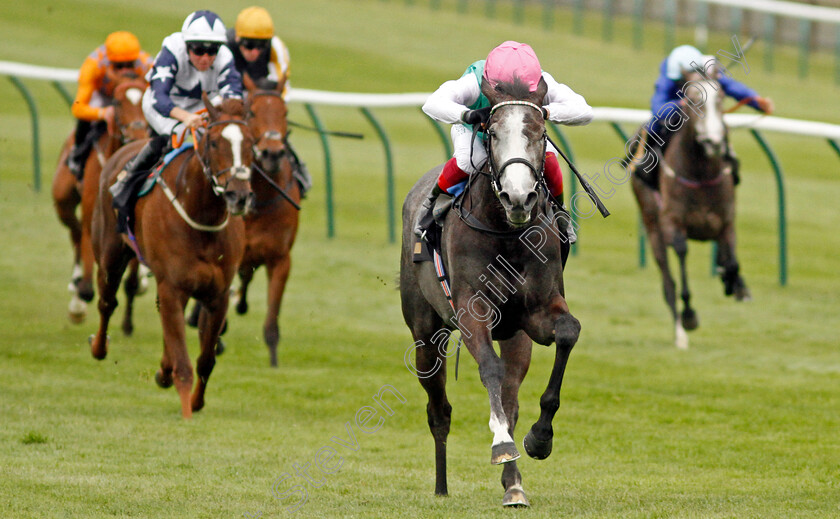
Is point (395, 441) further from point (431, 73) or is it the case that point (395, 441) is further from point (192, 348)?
point (431, 73)

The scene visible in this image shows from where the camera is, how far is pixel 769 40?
80.1 feet

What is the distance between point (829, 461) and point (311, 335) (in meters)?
4.63

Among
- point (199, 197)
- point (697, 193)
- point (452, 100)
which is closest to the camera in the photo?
point (452, 100)

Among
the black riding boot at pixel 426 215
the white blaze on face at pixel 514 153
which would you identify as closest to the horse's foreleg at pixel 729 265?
the black riding boot at pixel 426 215

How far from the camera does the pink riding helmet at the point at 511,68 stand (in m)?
5.12

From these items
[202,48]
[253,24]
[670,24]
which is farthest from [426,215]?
[670,24]

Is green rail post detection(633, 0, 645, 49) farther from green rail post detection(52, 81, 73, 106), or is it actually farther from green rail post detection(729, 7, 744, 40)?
green rail post detection(52, 81, 73, 106)

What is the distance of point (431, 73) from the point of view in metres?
23.7

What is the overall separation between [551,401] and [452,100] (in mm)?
1324

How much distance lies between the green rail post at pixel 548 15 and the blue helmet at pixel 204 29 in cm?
2012

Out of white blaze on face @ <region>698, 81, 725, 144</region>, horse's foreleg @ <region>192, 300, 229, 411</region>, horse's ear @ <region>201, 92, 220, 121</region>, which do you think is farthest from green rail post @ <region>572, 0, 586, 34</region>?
horse's ear @ <region>201, 92, 220, 121</region>

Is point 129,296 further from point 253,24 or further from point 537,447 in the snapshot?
point 537,447

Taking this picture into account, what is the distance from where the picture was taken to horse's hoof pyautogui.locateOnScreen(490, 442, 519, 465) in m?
4.91

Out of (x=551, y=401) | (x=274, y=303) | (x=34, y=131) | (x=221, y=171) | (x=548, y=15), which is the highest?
(x=221, y=171)
